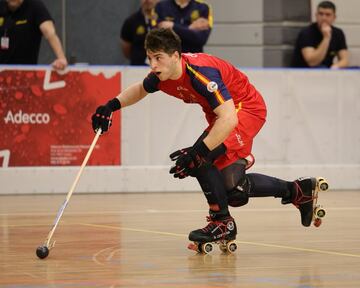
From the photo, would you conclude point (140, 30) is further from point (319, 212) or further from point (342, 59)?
point (319, 212)

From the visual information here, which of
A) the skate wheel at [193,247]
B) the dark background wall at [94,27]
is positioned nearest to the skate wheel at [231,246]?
the skate wheel at [193,247]

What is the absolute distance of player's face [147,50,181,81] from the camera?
7453mm

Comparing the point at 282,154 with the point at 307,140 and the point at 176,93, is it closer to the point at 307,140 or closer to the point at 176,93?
the point at 307,140

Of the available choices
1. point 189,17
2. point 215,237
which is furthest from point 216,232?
point 189,17

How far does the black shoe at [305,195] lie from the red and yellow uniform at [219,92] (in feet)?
1.81

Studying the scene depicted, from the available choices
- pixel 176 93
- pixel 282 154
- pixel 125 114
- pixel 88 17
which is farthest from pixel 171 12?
pixel 176 93

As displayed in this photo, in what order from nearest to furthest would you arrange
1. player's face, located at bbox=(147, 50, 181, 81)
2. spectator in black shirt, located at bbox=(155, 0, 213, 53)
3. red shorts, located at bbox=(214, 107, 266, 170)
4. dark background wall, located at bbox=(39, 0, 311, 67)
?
player's face, located at bbox=(147, 50, 181, 81), red shorts, located at bbox=(214, 107, 266, 170), spectator in black shirt, located at bbox=(155, 0, 213, 53), dark background wall, located at bbox=(39, 0, 311, 67)

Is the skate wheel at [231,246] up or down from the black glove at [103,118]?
down

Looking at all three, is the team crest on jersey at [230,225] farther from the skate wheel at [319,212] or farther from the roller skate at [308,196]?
the skate wheel at [319,212]

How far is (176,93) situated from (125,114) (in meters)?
5.51

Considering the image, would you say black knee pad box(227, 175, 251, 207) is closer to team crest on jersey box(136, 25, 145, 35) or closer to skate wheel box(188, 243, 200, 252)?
skate wheel box(188, 243, 200, 252)

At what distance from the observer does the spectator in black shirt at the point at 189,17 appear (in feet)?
43.8

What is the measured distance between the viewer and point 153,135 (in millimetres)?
13336

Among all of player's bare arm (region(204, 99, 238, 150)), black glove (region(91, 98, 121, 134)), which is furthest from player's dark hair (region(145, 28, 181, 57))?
black glove (region(91, 98, 121, 134))
